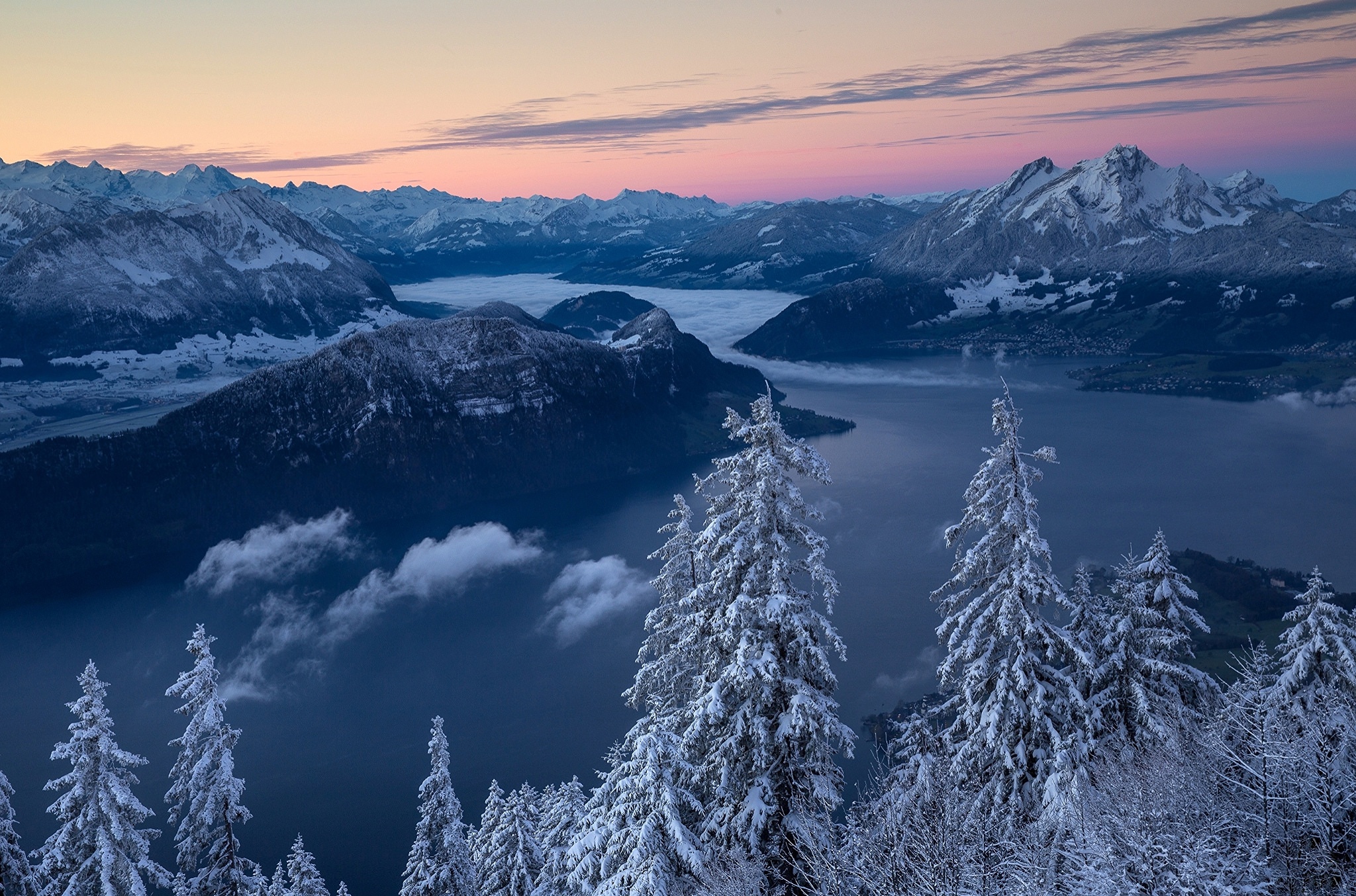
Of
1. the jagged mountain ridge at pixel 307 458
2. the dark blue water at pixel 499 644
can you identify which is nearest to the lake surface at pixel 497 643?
the dark blue water at pixel 499 644

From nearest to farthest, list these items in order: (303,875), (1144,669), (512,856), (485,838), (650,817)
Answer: (650,817) → (1144,669) → (512,856) → (485,838) → (303,875)

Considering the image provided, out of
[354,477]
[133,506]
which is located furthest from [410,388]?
[133,506]

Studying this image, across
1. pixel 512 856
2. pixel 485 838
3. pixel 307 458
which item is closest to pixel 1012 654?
pixel 512 856

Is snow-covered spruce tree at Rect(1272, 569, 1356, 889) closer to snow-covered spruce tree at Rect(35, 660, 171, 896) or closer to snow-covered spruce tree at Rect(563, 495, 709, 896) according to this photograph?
snow-covered spruce tree at Rect(563, 495, 709, 896)

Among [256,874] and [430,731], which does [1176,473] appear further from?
[256,874]

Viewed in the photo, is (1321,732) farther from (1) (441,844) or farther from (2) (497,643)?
(2) (497,643)
